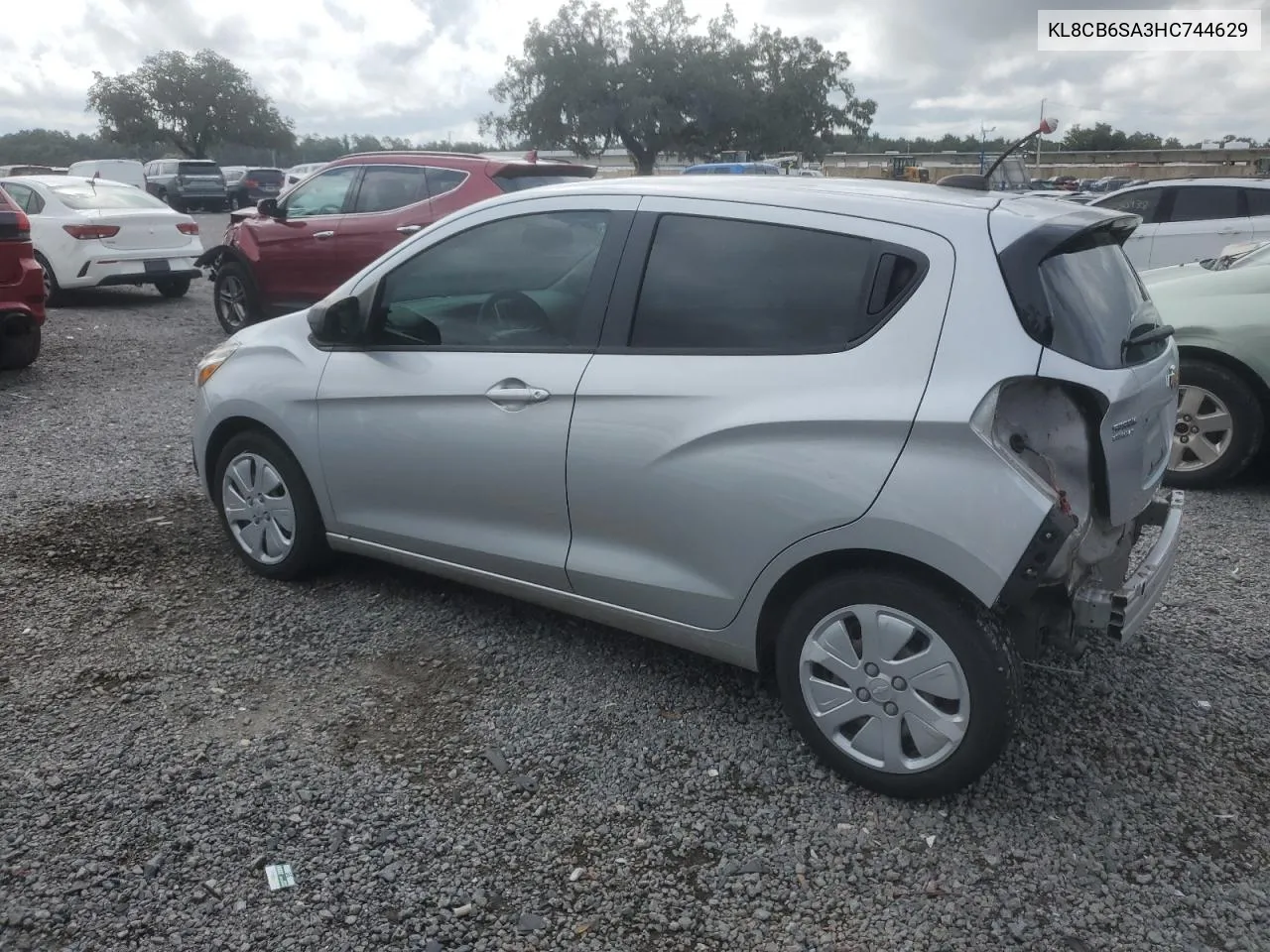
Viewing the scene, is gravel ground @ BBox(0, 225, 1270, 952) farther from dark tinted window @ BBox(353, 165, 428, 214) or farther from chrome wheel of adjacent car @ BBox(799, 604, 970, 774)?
dark tinted window @ BBox(353, 165, 428, 214)

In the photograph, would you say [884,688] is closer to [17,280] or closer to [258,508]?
[258,508]

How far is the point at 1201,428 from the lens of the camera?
5.89 meters

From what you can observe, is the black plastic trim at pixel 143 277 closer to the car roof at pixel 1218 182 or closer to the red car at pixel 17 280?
the red car at pixel 17 280

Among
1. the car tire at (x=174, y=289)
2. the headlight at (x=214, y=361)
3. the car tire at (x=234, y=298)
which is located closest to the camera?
the headlight at (x=214, y=361)

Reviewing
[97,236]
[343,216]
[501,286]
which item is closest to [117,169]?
[97,236]

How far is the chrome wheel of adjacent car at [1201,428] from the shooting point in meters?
5.82

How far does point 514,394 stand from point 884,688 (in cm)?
153

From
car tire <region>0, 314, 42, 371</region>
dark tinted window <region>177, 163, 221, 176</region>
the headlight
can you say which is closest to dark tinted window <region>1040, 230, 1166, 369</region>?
the headlight

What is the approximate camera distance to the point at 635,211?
11.8 feet

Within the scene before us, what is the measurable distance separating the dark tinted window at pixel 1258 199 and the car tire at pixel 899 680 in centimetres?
969

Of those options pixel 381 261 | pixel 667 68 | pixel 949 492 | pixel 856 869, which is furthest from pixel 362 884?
pixel 667 68

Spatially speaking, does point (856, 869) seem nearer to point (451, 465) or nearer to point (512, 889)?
point (512, 889)

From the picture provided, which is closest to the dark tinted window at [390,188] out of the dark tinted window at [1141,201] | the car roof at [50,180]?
the car roof at [50,180]

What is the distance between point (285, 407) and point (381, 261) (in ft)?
2.32
